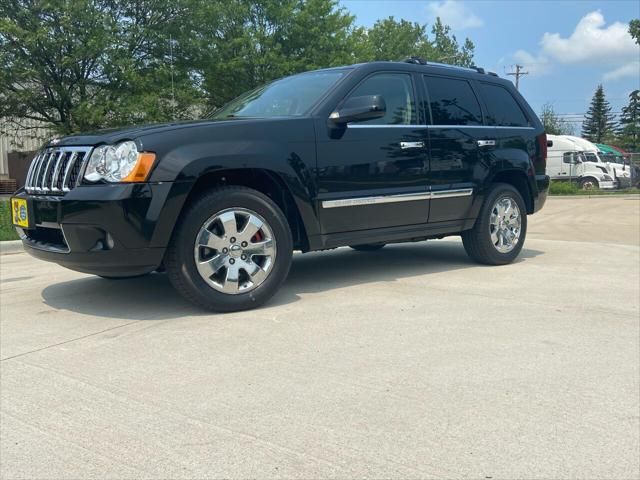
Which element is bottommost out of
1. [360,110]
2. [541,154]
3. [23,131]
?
[541,154]

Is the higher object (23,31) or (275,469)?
(23,31)

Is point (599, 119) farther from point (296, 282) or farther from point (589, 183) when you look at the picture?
point (296, 282)

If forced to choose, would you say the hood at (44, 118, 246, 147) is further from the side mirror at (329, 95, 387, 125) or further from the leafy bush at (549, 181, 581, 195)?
the leafy bush at (549, 181, 581, 195)

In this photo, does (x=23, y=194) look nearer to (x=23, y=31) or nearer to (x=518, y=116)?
(x=518, y=116)

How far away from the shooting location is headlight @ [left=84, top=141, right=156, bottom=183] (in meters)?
3.95

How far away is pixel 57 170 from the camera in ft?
13.9

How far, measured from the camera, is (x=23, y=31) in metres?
18.3

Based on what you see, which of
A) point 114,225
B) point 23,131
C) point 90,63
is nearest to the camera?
point 114,225

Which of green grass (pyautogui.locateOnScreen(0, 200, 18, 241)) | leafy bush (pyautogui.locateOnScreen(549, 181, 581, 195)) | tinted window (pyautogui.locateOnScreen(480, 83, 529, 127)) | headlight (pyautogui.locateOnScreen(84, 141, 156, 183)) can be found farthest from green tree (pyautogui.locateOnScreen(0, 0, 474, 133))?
headlight (pyautogui.locateOnScreen(84, 141, 156, 183))

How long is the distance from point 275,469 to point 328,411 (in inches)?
20.8

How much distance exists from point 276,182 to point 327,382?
6.10 ft

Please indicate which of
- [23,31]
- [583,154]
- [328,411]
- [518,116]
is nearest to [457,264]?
[518,116]

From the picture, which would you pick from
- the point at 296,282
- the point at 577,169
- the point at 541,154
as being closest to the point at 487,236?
the point at 541,154

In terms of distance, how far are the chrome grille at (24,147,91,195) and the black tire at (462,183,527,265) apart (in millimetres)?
3673
